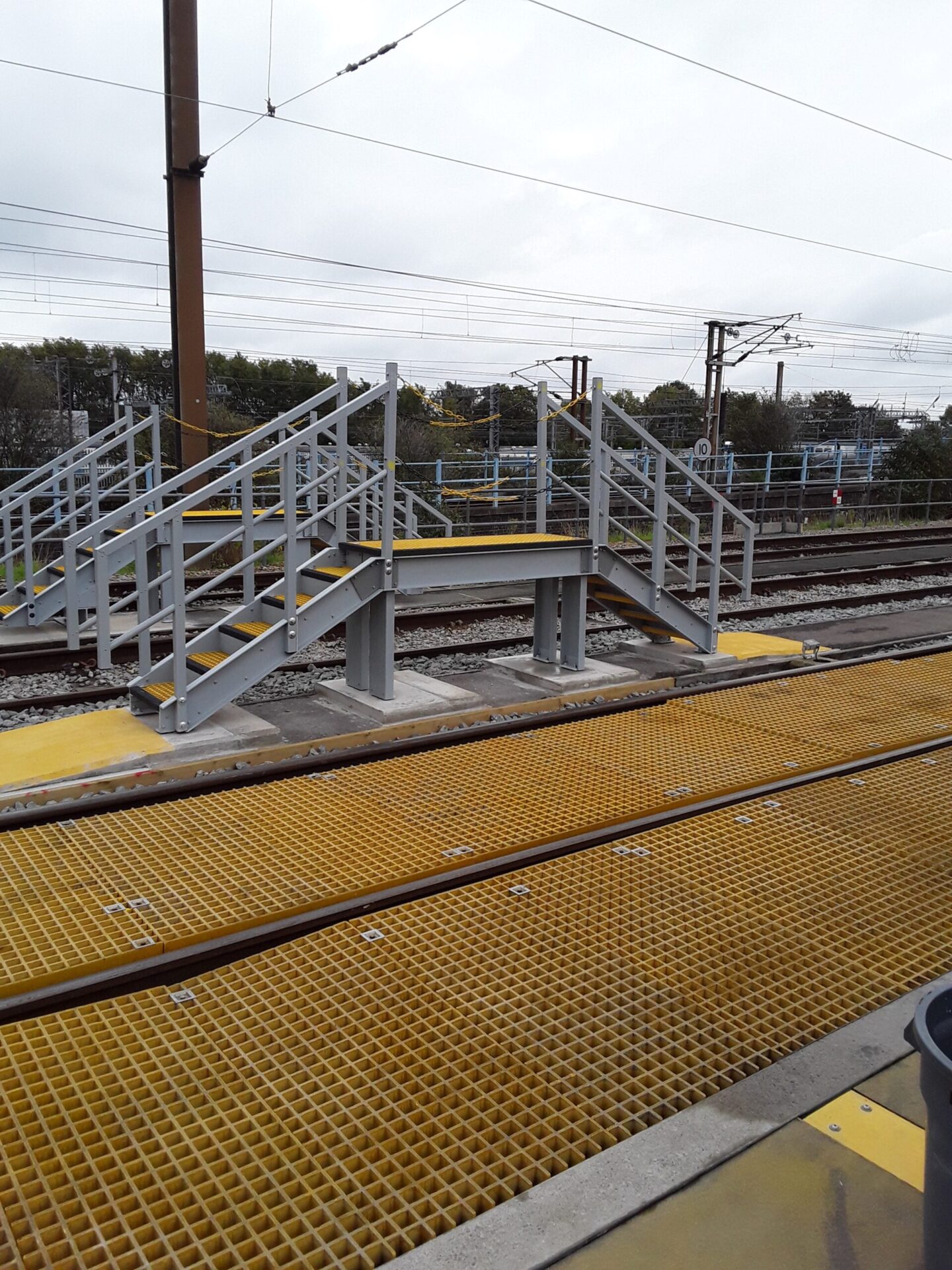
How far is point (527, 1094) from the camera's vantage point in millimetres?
2932

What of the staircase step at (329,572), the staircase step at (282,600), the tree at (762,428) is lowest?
the staircase step at (282,600)

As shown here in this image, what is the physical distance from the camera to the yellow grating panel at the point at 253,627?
7023 millimetres

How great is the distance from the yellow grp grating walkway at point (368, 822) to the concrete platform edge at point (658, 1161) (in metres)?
1.83

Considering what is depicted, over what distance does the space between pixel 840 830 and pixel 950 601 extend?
10.5 m

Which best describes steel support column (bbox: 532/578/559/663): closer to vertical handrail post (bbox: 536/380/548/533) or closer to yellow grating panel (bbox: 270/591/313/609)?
vertical handrail post (bbox: 536/380/548/533)

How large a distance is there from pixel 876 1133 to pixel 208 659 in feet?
17.7

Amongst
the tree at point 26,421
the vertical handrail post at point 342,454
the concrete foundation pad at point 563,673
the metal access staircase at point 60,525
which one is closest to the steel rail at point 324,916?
the concrete foundation pad at point 563,673

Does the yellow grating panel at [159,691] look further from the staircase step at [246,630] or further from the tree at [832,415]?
the tree at [832,415]

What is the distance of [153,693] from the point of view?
6848mm

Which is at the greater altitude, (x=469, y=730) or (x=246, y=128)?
(x=246, y=128)

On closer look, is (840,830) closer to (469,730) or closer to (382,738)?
(469,730)

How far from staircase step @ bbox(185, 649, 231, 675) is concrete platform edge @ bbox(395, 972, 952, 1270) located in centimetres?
457

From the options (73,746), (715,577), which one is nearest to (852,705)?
(715,577)

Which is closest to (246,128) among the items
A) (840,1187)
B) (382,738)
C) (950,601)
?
(382,738)
